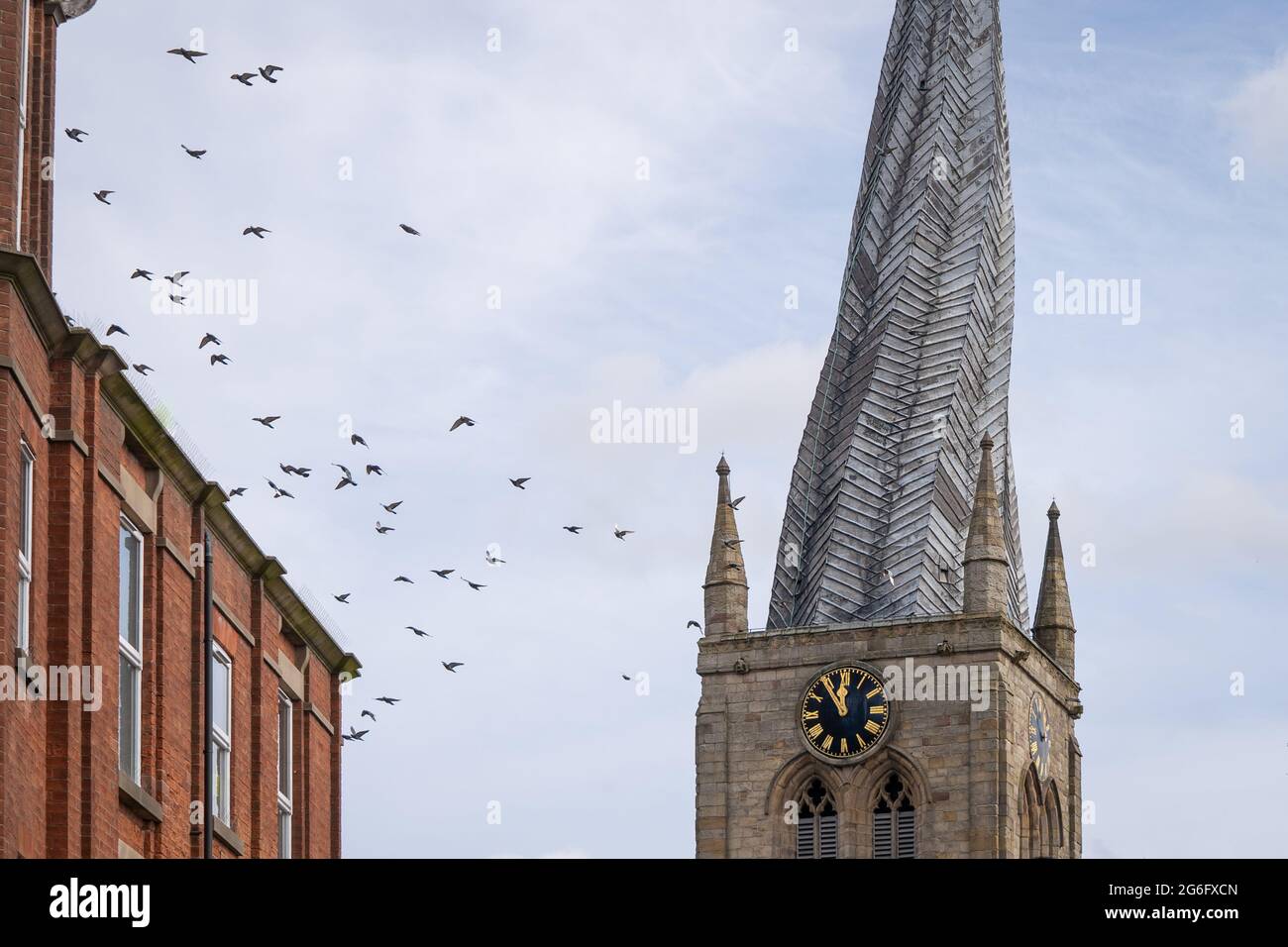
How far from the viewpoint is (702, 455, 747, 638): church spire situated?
4122 inches

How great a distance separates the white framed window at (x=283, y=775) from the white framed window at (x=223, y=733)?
2834 millimetres

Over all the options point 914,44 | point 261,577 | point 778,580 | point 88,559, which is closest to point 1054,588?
point 778,580

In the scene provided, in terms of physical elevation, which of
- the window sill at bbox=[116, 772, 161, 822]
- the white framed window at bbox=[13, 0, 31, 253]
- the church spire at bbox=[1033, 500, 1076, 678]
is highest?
the church spire at bbox=[1033, 500, 1076, 678]

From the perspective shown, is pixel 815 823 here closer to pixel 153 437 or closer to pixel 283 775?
pixel 283 775

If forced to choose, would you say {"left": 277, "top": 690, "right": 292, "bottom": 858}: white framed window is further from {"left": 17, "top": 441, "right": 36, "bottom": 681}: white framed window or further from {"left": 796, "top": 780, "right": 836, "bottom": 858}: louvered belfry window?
{"left": 796, "top": 780, "right": 836, "bottom": 858}: louvered belfry window

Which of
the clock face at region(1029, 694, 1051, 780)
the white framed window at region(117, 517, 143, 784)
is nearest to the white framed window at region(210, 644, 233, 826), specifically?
the white framed window at region(117, 517, 143, 784)

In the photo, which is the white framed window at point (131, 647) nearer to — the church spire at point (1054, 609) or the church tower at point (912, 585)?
the church tower at point (912, 585)

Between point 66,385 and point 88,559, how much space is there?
1.69 m

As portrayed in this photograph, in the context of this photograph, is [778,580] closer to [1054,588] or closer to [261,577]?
[1054,588]

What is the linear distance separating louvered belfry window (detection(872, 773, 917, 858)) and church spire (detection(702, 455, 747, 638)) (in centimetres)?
668

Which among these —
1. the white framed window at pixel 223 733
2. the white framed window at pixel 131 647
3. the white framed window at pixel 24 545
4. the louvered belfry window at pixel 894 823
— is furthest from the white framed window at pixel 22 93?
the louvered belfry window at pixel 894 823

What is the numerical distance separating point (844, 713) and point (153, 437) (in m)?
66.8
